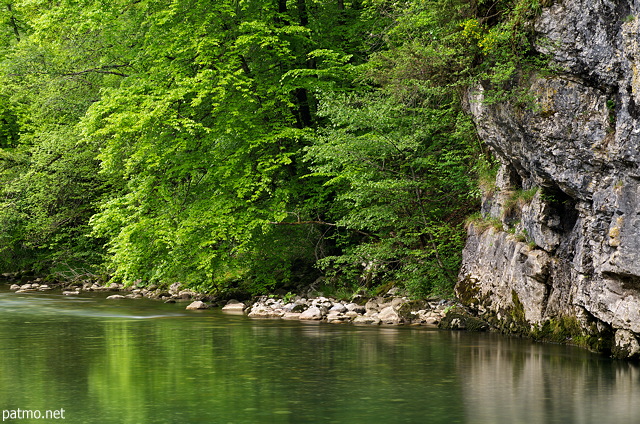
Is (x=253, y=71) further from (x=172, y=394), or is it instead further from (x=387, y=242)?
(x=172, y=394)

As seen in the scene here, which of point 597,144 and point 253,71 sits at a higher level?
point 253,71

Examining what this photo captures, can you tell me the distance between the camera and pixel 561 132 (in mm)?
13820

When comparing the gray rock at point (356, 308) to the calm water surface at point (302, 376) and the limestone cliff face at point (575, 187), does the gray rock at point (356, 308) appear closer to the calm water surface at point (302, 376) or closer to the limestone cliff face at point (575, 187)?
the calm water surface at point (302, 376)

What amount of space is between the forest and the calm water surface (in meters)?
3.60

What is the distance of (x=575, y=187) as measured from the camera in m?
13.7

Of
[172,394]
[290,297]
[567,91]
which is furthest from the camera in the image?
[290,297]

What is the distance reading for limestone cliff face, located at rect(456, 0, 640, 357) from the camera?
12523mm

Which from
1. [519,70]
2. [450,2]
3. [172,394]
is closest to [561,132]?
[519,70]

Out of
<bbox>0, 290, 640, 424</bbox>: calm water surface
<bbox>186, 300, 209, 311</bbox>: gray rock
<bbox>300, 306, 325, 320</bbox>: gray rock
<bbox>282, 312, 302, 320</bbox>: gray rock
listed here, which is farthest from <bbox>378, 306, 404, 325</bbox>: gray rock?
<bbox>186, 300, 209, 311</bbox>: gray rock

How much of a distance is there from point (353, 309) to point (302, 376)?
7961 millimetres

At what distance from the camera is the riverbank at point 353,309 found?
17.7 meters

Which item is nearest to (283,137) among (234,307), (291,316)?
(234,307)

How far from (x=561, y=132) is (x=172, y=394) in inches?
322

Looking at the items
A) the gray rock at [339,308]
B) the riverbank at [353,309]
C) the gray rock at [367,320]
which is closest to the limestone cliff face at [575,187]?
the riverbank at [353,309]
